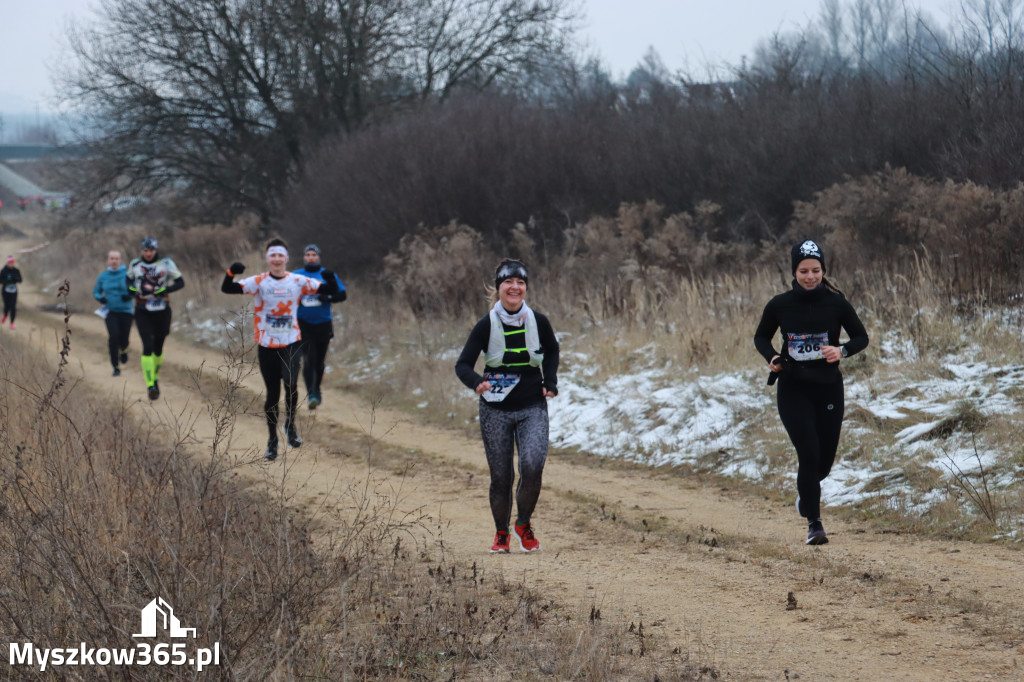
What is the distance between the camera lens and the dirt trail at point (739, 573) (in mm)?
4734

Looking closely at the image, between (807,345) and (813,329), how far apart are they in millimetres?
114

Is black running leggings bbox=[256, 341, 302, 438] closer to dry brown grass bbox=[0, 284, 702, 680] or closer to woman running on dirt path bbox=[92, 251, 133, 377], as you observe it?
dry brown grass bbox=[0, 284, 702, 680]

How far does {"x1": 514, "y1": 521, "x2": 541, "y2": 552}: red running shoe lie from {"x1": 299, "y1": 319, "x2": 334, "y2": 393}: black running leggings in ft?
20.4

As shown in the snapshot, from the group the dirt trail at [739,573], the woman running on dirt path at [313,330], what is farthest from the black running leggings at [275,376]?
the woman running on dirt path at [313,330]

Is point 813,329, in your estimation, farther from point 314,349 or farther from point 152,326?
point 152,326

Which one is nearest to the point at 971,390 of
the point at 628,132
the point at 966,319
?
the point at 966,319

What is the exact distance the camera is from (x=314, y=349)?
12.7 m

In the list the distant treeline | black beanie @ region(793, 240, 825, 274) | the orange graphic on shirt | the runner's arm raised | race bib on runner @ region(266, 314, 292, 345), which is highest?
the distant treeline

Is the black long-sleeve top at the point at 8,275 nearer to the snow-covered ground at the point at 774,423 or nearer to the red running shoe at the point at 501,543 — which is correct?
the snow-covered ground at the point at 774,423

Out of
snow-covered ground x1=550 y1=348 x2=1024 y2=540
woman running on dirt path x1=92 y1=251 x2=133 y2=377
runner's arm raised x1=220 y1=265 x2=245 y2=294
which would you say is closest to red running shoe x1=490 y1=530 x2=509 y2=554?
snow-covered ground x1=550 y1=348 x2=1024 y2=540

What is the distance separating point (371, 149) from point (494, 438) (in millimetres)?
17712

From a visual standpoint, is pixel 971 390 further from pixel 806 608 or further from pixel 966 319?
pixel 806 608

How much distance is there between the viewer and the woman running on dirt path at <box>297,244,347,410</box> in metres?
12.5

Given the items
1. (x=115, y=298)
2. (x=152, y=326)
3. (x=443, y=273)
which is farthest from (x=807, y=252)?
(x=443, y=273)
